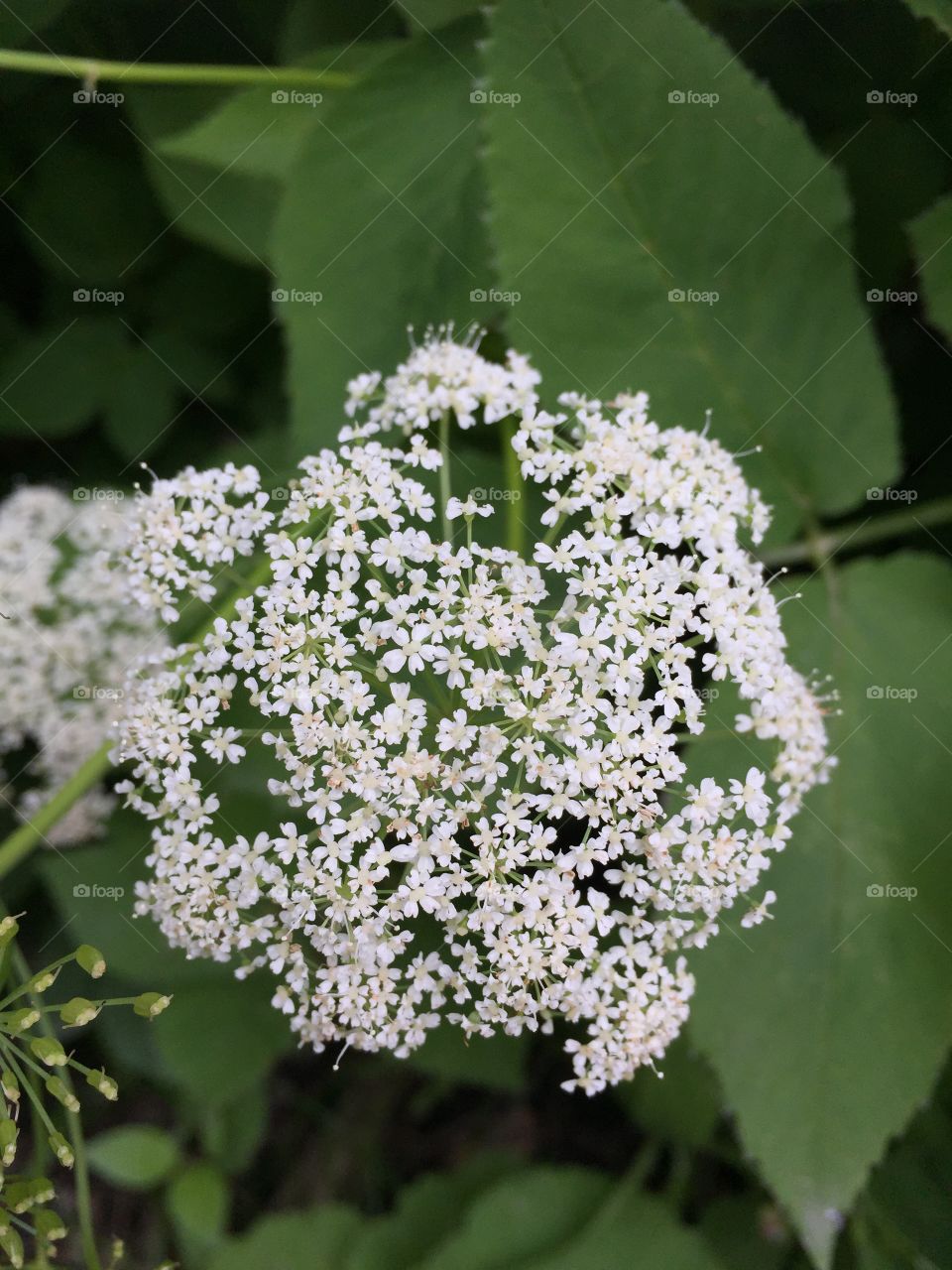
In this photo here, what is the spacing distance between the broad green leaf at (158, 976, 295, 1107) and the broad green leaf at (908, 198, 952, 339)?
2347 mm

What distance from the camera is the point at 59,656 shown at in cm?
261

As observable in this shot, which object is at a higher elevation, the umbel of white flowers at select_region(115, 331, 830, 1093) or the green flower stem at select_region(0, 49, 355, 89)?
the green flower stem at select_region(0, 49, 355, 89)

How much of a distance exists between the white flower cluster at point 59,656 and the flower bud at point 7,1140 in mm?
1261

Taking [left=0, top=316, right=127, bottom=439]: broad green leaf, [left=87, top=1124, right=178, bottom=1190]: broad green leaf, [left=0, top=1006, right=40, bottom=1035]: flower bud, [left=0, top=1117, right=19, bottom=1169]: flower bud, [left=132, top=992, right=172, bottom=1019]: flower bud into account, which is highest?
[left=0, top=316, right=127, bottom=439]: broad green leaf

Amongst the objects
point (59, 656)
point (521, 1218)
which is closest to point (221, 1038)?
point (521, 1218)

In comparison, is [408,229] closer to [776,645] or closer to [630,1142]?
[776,645]

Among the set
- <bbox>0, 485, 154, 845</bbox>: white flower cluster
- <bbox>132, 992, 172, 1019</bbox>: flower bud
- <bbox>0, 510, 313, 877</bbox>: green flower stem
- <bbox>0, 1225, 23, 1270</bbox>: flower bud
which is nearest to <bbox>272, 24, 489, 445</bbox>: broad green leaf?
<bbox>0, 510, 313, 877</bbox>: green flower stem

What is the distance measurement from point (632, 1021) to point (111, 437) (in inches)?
90.7

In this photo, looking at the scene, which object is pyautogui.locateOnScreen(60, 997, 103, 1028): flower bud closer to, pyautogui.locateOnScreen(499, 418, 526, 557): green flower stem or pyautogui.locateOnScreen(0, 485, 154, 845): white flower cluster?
pyautogui.locateOnScreen(499, 418, 526, 557): green flower stem

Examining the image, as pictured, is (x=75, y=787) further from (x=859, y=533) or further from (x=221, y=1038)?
(x=859, y=533)

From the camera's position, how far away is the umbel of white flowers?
1444 mm

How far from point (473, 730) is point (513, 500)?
520 millimetres

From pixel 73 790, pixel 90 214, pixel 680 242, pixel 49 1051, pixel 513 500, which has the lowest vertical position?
pixel 49 1051

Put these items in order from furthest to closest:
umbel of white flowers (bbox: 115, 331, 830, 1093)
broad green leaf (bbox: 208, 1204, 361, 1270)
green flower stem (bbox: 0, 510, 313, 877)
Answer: broad green leaf (bbox: 208, 1204, 361, 1270)
green flower stem (bbox: 0, 510, 313, 877)
umbel of white flowers (bbox: 115, 331, 830, 1093)
